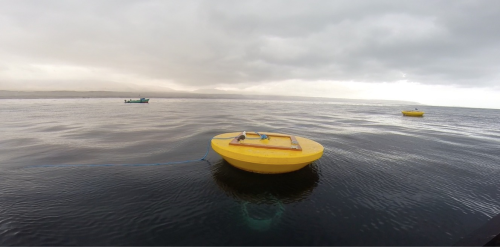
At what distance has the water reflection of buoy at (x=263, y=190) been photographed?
370 cm

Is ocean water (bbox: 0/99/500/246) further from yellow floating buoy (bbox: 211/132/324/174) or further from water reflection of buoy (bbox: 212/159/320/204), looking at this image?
yellow floating buoy (bbox: 211/132/324/174)

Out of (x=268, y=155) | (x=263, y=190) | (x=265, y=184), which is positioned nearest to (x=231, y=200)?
(x=263, y=190)

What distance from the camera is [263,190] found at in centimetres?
455

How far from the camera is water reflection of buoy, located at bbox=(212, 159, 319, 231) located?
145 inches

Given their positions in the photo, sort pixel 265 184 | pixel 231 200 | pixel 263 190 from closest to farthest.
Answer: pixel 231 200 → pixel 263 190 → pixel 265 184

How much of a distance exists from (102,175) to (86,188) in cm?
68

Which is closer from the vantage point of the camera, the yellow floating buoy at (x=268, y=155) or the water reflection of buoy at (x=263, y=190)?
the water reflection of buoy at (x=263, y=190)

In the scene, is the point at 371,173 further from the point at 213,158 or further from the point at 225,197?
the point at 213,158

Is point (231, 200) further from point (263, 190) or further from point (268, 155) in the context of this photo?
point (268, 155)

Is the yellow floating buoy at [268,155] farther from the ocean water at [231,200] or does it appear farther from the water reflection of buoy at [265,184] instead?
the ocean water at [231,200]

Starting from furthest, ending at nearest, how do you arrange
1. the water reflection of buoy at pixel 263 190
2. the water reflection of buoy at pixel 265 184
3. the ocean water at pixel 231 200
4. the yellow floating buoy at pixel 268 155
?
the yellow floating buoy at pixel 268 155 < the water reflection of buoy at pixel 265 184 < the water reflection of buoy at pixel 263 190 < the ocean water at pixel 231 200

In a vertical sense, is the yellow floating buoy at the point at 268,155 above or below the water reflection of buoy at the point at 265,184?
above

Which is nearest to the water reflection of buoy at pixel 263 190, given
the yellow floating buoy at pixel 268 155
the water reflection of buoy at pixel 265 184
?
the water reflection of buoy at pixel 265 184

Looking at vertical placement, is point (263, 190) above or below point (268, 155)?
below
